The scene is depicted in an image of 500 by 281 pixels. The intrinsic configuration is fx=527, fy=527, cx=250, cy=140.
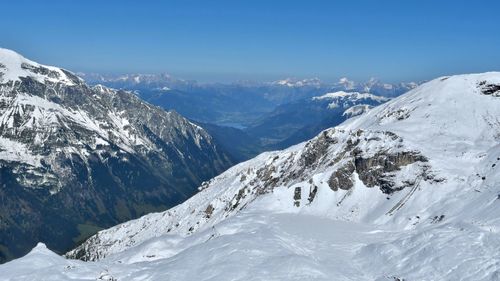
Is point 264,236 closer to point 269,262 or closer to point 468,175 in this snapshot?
point 269,262

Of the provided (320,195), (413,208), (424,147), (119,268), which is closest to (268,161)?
(320,195)

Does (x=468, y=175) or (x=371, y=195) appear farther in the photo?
(x=371, y=195)

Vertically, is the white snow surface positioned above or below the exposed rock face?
below

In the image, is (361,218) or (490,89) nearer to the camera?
(361,218)

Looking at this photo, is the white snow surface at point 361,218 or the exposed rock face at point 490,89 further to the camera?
the exposed rock face at point 490,89

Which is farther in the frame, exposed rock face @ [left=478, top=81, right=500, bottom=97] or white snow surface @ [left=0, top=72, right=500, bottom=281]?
exposed rock face @ [left=478, top=81, right=500, bottom=97]

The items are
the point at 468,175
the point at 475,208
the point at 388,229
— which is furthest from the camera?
the point at 468,175

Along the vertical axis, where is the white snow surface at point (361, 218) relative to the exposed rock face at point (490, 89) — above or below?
below

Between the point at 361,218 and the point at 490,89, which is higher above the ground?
the point at 490,89
